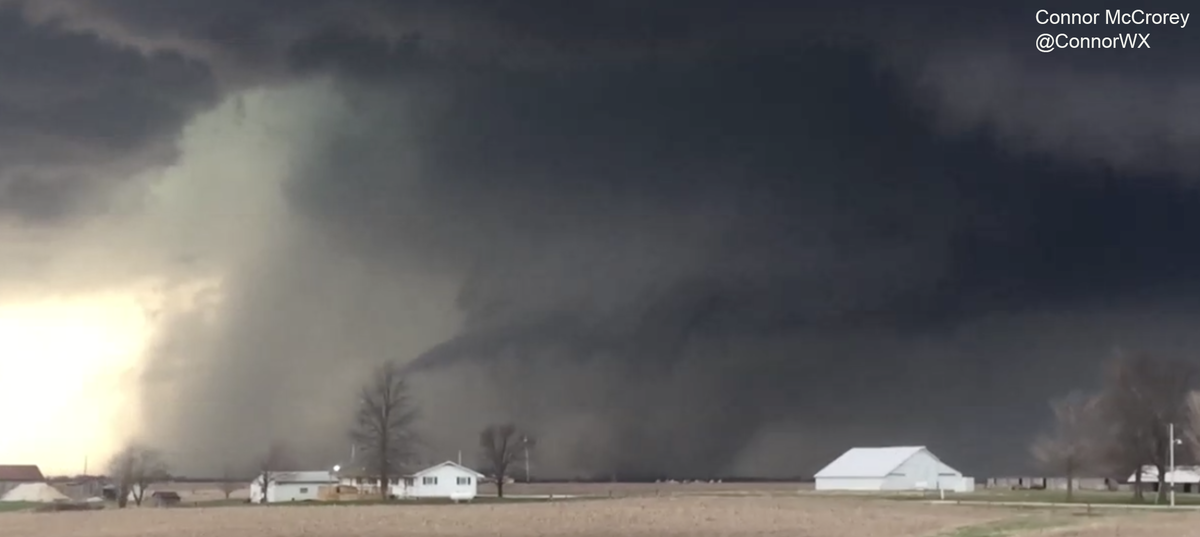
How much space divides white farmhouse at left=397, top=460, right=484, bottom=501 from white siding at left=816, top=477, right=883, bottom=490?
1833 inches

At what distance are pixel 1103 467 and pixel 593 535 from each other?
72.7 metres

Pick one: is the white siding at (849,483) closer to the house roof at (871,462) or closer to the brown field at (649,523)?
the house roof at (871,462)

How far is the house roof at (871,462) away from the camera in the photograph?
151m

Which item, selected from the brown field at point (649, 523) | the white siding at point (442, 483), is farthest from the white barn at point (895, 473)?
the brown field at point (649, 523)

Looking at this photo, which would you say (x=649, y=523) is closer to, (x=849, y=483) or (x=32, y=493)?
(x=849, y=483)

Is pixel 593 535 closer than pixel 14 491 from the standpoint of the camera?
Yes

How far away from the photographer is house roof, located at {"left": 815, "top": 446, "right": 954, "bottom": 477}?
495ft

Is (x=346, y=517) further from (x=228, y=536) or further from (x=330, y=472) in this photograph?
(x=330, y=472)

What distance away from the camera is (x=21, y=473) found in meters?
179

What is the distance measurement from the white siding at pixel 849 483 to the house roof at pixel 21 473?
340ft

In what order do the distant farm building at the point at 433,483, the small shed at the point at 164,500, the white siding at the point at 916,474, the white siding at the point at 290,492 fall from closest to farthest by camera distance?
the small shed at the point at 164,500, the white siding at the point at 290,492, the distant farm building at the point at 433,483, the white siding at the point at 916,474

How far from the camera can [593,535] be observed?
49938mm

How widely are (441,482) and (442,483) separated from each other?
0.48 ft

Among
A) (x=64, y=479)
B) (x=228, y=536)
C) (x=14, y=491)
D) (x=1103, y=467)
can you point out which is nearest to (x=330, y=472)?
(x=14, y=491)
